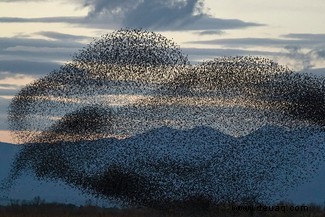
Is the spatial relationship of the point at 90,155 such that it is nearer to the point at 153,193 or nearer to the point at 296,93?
the point at 153,193

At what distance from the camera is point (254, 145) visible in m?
44.3

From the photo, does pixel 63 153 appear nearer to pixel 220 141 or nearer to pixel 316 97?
pixel 220 141

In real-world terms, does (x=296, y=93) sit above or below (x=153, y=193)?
above

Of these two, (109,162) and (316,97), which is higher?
(316,97)

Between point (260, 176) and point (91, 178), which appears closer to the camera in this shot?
point (260, 176)

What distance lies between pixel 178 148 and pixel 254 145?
3.53 meters

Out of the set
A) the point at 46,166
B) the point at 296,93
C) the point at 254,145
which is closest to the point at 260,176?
the point at 254,145

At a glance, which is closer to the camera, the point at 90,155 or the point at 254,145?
the point at 254,145

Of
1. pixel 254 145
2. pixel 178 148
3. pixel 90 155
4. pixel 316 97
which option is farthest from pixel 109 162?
pixel 316 97

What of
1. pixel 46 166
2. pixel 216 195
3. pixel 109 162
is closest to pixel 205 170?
pixel 216 195

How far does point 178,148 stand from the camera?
44.7m

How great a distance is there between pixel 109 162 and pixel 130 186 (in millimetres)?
1551

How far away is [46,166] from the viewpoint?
158 feet

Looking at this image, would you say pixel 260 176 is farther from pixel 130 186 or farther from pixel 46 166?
pixel 46 166
